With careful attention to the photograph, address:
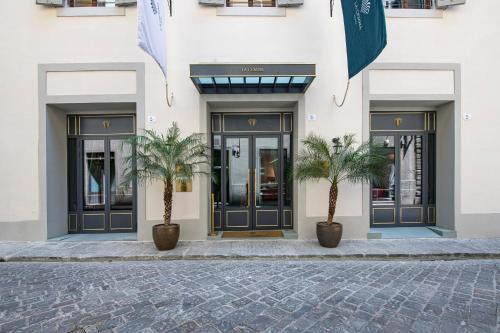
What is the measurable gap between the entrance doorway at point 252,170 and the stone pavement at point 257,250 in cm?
109

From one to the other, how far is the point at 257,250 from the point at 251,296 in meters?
2.07

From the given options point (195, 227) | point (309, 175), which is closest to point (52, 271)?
point (195, 227)

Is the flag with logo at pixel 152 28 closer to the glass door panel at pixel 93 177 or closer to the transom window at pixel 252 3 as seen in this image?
the transom window at pixel 252 3

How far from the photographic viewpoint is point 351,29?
20.3 ft

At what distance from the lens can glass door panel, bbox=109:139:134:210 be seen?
26.5 ft

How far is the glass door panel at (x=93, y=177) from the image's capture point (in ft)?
26.6

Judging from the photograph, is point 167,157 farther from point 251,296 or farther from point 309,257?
point 309,257

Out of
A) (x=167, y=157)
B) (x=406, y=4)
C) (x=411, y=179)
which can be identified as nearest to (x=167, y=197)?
(x=167, y=157)

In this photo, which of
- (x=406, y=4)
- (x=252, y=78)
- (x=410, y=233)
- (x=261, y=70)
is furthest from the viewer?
(x=406, y=4)

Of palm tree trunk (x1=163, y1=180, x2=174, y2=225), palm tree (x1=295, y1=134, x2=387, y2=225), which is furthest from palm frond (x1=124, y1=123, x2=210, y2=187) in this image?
palm tree (x1=295, y1=134, x2=387, y2=225)

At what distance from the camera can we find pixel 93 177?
8156mm

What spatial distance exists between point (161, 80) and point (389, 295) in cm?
695

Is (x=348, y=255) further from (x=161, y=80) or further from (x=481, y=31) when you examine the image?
(x=481, y=31)

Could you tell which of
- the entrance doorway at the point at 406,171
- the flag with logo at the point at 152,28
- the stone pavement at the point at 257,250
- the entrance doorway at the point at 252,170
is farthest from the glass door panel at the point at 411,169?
the flag with logo at the point at 152,28
